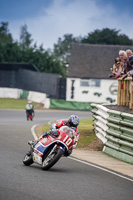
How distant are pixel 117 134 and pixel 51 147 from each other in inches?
146

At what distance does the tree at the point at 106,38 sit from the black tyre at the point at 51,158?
90634mm

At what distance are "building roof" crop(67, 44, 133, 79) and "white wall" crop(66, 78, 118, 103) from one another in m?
0.62

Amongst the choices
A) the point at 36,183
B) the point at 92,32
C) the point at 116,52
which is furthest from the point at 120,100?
the point at 92,32

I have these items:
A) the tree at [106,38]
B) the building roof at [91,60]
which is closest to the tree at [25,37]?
the tree at [106,38]

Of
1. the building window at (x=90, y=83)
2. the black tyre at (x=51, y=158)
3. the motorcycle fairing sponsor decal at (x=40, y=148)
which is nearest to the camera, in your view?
the black tyre at (x=51, y=158)

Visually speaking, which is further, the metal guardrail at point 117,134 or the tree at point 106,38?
the tree at point 106,38

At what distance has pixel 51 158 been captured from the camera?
10938mm

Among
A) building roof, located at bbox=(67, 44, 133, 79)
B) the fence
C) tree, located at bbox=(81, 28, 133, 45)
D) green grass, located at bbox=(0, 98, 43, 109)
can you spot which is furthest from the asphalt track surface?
tree, located at bbox=(81, 28, 133, 45)

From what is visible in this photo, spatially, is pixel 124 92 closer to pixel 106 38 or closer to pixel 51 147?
pixel 51 147

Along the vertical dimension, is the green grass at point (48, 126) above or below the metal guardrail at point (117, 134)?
below

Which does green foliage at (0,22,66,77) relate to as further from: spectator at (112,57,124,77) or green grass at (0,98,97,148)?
spectator at (112,57,124,77)

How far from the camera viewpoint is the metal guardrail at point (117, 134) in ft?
45.0

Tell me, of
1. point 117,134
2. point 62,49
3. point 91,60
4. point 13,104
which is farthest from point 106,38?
point 117,134

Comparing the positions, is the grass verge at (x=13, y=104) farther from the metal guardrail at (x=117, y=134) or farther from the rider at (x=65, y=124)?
the rider at (x=65, y=124)
